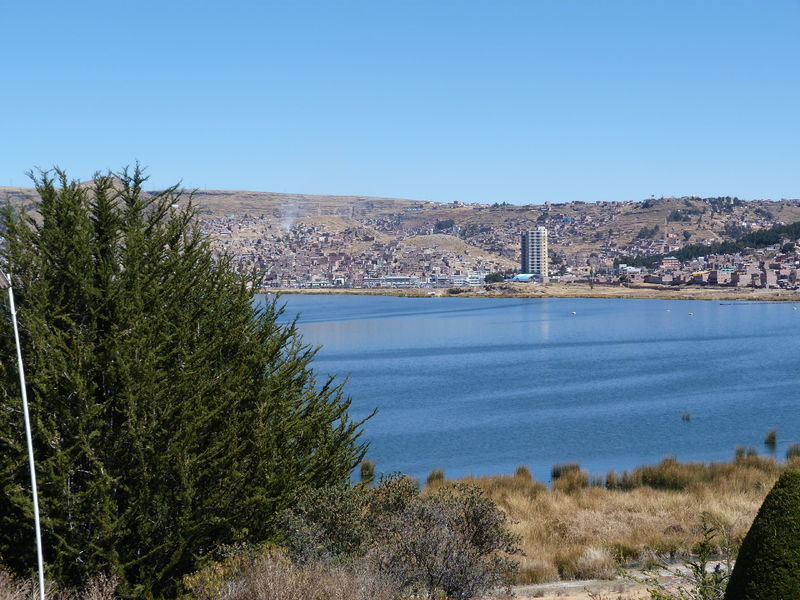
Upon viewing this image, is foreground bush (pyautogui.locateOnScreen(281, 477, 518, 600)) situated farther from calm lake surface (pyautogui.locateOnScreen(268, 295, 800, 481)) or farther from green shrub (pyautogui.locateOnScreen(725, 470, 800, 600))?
calm lake surface (pyautogui.locateOnScreen(268, 295, 800, 481))

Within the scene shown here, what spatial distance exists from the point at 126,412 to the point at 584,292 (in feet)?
474

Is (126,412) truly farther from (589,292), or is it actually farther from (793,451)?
(589,292)

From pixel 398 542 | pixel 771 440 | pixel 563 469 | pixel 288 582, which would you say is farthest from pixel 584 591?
pixel 771 440

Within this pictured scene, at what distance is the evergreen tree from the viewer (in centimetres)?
990

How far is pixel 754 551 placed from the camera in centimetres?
693

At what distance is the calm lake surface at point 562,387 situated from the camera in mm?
31750

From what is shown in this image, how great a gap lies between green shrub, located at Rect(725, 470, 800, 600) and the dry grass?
4.98 meters

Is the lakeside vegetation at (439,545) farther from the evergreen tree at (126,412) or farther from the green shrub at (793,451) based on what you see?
the green shrub at (793,451)

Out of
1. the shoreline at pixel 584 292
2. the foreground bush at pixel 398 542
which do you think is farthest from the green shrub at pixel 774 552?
the shoreline at pixel 584 292

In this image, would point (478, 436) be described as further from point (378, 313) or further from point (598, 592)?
point (378, 313)

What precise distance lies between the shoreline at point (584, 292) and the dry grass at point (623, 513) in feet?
380

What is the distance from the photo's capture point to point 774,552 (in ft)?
22.2

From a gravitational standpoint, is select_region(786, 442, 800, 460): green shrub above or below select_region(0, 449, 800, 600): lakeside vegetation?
below

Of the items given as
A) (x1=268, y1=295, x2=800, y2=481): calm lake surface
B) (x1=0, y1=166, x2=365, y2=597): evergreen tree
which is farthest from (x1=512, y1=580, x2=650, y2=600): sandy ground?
(x1=268, y1=295, x2=800, y2=481): calm lake surface
